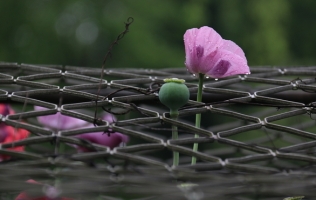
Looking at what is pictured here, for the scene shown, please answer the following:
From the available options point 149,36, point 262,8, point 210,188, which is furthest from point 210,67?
point 262,8

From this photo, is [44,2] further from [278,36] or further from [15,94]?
[15,94]

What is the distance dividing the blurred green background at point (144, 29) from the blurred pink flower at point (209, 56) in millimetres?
5366

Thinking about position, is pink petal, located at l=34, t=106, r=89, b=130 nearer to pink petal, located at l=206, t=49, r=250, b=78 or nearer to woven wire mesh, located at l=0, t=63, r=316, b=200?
woven wire mesh, located at l=0, t=63, r=316, b=200

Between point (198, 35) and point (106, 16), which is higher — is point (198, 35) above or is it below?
below

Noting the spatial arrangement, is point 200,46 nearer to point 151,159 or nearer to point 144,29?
point 151,159

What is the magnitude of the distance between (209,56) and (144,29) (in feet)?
19.9

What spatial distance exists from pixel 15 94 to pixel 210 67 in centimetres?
25

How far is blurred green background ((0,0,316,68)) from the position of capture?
6109 mm

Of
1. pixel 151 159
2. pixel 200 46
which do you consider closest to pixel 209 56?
pixel 200 46

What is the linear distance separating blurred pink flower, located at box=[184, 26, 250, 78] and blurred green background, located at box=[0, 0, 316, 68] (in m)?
5.37

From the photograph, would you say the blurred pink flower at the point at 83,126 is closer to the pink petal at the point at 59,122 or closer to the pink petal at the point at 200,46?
the pink petal at the point at 59,122

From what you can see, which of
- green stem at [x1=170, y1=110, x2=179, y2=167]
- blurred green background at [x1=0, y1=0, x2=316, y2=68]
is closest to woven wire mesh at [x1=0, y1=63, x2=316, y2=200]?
green stem at [x1=170, y1=110, x2=179, y2=167]

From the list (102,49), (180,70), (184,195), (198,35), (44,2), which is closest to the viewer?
(184,195)

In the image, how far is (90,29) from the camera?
6840mm
